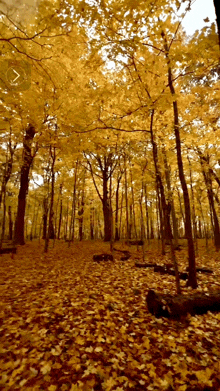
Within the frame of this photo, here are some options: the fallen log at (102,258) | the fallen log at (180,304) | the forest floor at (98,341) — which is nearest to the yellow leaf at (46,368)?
the forest floor at (98,341)

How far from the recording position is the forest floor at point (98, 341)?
281 centimetres

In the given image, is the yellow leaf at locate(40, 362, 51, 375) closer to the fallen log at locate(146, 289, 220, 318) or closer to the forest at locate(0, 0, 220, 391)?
the forest at locate(0, 0, 220, 391)

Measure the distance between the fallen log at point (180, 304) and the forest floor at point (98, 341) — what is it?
15 cm

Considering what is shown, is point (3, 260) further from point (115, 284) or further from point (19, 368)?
point (19, 368)

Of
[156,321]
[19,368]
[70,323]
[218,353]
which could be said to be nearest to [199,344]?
[218,353]

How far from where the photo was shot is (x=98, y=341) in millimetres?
3576

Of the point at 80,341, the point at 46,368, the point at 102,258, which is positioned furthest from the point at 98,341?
the point at 102,258

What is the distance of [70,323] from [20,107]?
7519mm

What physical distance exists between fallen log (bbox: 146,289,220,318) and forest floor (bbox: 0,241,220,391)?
15cm

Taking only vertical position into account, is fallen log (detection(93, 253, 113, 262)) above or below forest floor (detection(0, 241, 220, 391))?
above

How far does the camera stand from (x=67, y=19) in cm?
443

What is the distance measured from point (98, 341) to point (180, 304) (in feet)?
6.45

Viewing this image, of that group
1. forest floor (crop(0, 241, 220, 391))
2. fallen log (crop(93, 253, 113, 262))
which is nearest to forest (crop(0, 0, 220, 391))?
forest floor (crop(0, 241, 220, 391))

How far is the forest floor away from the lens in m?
2.81
